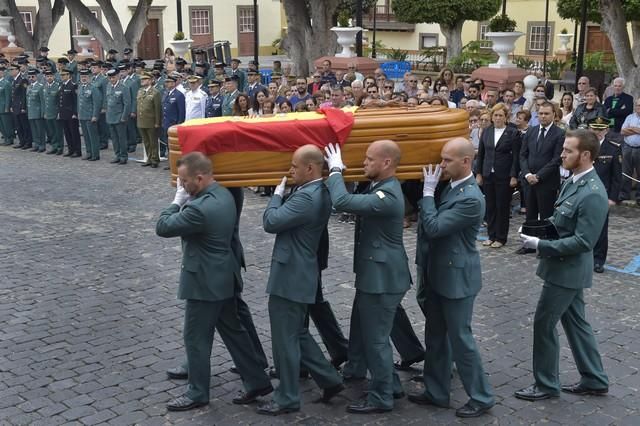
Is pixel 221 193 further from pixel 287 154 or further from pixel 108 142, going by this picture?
pixel 108 142

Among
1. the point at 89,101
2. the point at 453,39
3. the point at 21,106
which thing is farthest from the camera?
the point at 453,39

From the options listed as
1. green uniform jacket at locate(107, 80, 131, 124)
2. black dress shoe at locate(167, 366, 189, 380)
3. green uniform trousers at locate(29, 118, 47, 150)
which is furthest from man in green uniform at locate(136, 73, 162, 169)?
black dress shoe at locate(167, 366, 189, 380)

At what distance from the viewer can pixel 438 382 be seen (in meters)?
5.75

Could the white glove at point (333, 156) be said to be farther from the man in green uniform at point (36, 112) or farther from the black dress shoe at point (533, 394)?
the man in green uniform at point (36, 112)

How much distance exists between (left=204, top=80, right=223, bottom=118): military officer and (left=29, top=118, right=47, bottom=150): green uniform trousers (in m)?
4.75

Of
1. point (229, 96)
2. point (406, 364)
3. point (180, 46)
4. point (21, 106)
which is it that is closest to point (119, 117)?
point (229, 96)

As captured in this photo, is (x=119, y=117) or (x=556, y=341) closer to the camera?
(x=556, y=341)

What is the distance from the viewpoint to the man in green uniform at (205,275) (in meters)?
5.40

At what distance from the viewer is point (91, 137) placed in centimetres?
1636

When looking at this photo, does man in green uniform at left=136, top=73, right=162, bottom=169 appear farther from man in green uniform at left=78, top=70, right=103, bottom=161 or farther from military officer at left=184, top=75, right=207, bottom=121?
man in green uniform at left=78, top=70, right=103, bottom=161

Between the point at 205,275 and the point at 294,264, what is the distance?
23.5 inches

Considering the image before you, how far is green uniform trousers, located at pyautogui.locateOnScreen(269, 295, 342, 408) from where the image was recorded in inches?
219

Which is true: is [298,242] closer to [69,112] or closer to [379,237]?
[379,237]

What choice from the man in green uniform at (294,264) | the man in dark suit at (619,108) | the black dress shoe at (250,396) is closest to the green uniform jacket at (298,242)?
the man in green uniform at (294,264)
